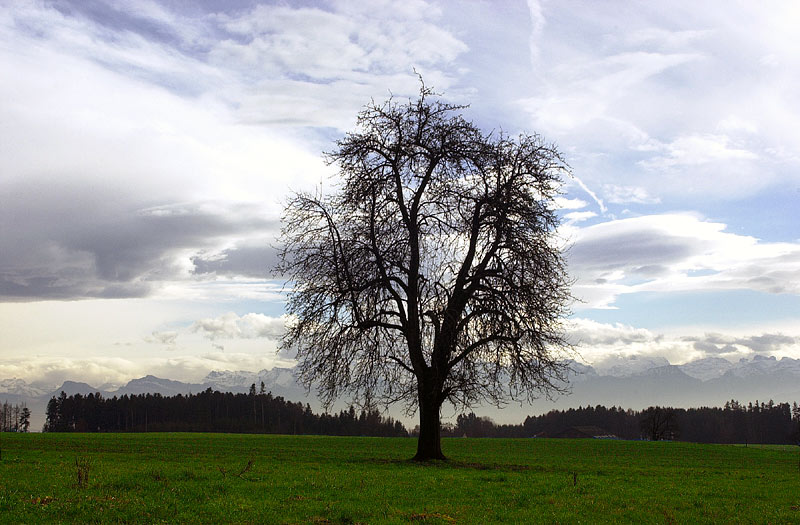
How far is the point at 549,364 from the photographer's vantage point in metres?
24.2

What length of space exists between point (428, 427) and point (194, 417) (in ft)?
501

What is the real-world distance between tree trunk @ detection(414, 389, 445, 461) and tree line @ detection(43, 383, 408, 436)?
445 feet

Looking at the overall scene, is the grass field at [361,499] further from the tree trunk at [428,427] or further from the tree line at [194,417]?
the tree line at [194,417]

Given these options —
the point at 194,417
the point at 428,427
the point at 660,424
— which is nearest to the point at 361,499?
the point at 428,427

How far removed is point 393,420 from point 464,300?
16591 cm

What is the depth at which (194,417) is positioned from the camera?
164 metres

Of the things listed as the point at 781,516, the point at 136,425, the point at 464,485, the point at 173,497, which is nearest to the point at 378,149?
the point at 464,485

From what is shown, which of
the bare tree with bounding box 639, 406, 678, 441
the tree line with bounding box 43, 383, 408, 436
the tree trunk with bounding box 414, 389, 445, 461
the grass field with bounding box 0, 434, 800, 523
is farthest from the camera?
the tree line with bounding box 43, 383, 408, 436

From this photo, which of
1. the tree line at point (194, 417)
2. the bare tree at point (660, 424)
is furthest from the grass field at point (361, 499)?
the tree line at point (194, 417)

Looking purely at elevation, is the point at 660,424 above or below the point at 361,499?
below

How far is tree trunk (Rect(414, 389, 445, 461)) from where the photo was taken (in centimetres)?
2619

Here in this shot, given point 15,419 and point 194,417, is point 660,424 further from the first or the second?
point 15,419

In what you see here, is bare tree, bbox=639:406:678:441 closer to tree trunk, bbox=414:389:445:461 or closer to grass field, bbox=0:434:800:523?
tree trunk, bbox=414:389:445:461

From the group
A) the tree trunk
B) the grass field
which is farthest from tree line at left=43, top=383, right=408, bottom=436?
the grass field
